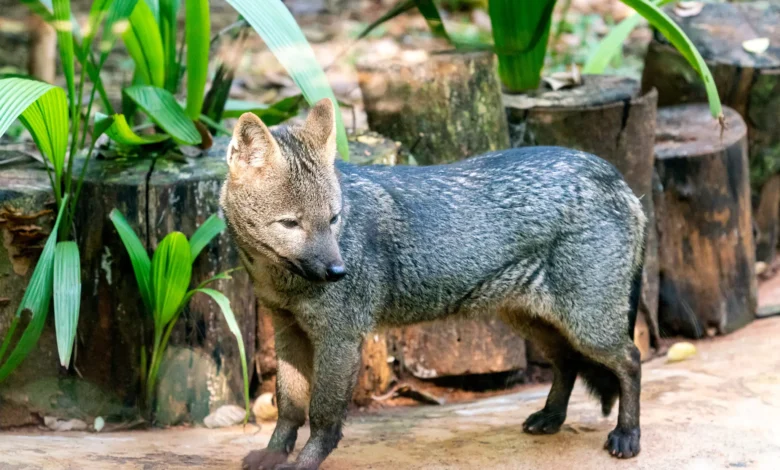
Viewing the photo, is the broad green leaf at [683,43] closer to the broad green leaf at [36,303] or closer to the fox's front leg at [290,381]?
the fox's front leg at [290,381]

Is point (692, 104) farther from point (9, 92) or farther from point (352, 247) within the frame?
point (9, 92)

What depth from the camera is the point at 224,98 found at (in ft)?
19.7

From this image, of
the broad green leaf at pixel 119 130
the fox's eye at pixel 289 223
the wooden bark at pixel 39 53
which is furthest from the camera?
the wooden bark at pixel 39 53

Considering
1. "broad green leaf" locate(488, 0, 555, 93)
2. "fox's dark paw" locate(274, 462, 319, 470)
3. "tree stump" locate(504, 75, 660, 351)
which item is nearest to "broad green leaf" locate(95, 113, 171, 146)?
"fox's dark paw" locate(274, 462, 319, 470)

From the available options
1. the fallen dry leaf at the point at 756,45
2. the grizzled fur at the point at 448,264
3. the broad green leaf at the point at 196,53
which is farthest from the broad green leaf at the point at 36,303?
the fallen dry leaf at the point at 756,45

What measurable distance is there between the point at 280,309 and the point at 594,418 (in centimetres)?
194

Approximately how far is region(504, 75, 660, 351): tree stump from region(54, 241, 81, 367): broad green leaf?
9.56 feet

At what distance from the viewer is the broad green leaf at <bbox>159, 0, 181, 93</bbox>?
5516 mm

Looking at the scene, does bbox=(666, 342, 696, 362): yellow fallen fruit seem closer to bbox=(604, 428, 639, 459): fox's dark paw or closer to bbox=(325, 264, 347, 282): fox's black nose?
bbox=(604, 428, 639, 459): fox's dark paw

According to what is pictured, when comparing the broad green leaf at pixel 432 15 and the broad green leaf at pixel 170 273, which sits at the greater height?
the broad green leaf at pixel 432 15

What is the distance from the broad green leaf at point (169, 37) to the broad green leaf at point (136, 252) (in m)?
1.11

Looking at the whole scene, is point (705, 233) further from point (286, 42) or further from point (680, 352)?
point (286, 42)

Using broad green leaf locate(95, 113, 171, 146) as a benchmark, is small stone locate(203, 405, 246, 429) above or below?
below

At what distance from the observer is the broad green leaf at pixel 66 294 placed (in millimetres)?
4589
